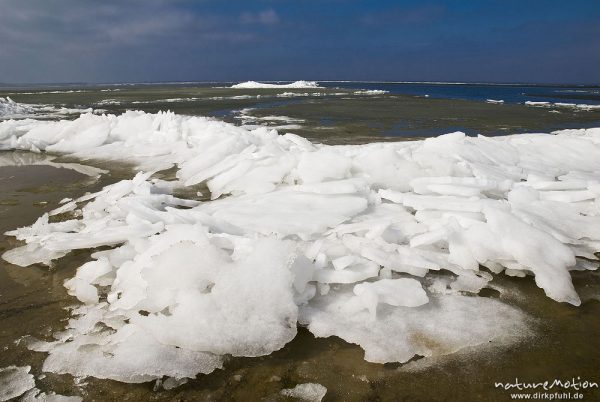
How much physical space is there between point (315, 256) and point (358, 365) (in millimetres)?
832

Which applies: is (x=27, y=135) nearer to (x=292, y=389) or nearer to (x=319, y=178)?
(x=319, y=178)

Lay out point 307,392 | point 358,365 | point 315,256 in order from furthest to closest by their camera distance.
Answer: point 315,256
point 358,365
point 307,392

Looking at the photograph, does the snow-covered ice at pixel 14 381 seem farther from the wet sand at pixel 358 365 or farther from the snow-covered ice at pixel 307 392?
the snow-covered ice at pixel 307 392

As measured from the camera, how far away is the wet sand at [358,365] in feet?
5.45

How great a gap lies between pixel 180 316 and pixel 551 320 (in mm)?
1952

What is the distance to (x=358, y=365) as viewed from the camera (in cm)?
181

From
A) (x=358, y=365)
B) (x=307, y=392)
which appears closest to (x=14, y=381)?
(x=307, y=392)

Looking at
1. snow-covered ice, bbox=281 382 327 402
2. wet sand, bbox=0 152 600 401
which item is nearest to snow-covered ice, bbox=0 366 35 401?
wet sand, bbox=0 152 600 401

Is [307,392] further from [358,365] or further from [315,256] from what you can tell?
[315,256]

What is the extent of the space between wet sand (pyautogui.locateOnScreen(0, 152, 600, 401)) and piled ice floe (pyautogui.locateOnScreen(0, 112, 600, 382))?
0.06 meters

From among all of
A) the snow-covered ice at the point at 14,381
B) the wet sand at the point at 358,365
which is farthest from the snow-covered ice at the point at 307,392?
the snow-covered ice at the point at 14,381

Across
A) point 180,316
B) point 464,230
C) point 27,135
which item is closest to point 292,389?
point 180,316

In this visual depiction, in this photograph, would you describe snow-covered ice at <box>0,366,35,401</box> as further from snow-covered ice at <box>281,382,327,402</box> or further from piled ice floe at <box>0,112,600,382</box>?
snow-covered ice at <box>281,382,327,402</box>

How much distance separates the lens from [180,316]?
195 centimetres
